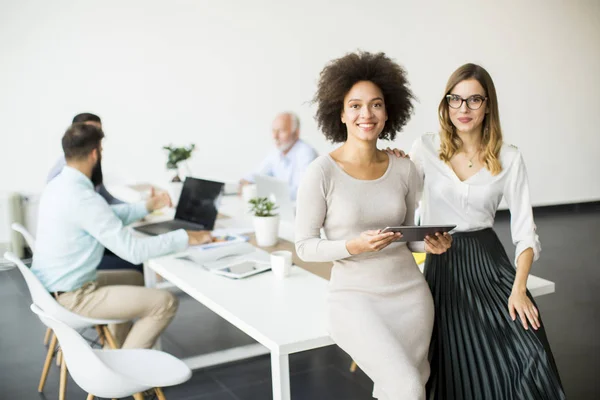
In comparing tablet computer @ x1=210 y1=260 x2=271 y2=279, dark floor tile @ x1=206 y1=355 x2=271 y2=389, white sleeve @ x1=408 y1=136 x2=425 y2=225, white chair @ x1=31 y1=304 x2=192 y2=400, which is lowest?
dark floor tile @ x1=206 y1=355 x2=271 y2=389

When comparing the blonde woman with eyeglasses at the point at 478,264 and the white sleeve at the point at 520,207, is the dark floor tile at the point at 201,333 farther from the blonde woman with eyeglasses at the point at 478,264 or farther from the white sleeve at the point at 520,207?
the white sleeve at the point at 520,207

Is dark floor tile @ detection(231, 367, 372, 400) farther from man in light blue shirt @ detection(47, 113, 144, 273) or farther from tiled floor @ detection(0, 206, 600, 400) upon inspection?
man in light blue shirt @ detection(47, 113, 144, 273)

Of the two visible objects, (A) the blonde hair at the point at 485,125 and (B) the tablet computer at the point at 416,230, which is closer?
(B) the tablet computer at the point at 416,230

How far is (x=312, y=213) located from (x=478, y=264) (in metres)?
0.67

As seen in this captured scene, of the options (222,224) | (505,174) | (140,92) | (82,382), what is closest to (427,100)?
(140,92)

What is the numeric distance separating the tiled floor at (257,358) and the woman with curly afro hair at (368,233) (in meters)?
1.28

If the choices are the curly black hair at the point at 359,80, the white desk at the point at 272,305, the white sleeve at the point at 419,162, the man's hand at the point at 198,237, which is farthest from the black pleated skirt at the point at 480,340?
the man's hand at the point at 198,237

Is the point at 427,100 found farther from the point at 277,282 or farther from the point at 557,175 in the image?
the point at 277,282

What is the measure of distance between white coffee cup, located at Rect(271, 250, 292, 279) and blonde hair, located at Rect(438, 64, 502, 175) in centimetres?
78

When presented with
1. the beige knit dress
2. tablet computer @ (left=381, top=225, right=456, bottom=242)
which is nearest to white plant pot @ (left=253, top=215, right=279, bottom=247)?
the beige knit dress

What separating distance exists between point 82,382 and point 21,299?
3187 mm

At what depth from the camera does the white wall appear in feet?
19.8

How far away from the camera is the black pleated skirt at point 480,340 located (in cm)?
216

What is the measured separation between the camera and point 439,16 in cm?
754
